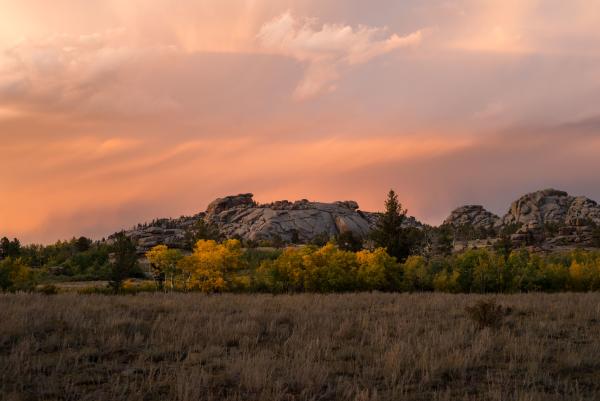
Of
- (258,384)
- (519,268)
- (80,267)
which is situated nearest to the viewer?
(258,384)

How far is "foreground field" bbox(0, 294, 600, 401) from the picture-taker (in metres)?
7.38

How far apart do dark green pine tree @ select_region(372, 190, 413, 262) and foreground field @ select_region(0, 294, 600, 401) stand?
47.4 m

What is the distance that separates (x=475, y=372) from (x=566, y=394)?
6.31 ft

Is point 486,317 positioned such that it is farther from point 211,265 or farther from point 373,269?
point 211,265

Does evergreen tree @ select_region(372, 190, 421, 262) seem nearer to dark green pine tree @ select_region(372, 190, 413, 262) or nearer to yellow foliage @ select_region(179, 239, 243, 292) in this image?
dark green pine tree @ select_region(372, 190, 413, 262)

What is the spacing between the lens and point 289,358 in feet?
29.9

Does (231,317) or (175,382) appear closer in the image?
(175,382)

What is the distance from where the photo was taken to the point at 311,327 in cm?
1319

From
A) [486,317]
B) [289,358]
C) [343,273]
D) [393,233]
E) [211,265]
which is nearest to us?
[289,358]

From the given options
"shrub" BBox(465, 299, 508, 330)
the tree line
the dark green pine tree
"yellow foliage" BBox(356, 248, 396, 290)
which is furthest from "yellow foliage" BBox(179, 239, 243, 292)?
"shrub" BBox(465, 299, 508, 330)

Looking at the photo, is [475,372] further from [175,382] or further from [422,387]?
[175,382]

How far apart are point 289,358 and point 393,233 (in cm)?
5497

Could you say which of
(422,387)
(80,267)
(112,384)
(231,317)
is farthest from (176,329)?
(80,267)

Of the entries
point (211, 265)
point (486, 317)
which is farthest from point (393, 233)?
point (486, 317)
